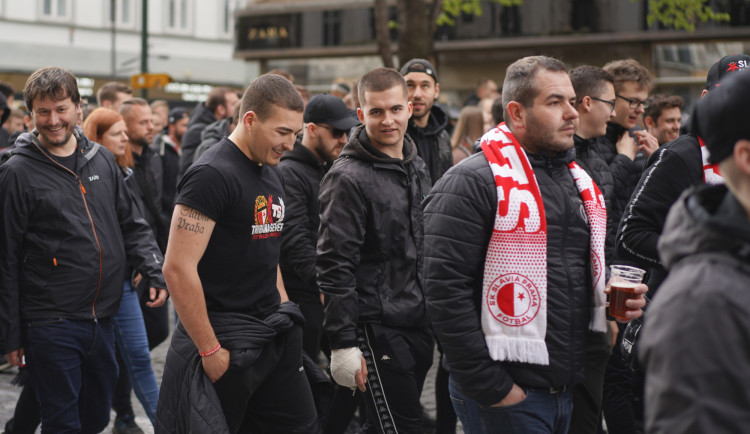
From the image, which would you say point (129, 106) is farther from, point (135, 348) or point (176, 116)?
point (176, 116)

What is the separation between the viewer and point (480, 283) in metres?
3.42

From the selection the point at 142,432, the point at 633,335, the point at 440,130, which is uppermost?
the point at 440,130

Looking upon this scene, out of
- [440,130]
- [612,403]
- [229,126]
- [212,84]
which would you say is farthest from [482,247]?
[212,84]

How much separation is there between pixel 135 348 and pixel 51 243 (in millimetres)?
1180

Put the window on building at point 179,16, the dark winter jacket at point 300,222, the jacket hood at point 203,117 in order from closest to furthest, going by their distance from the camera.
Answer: the dark winter jacket at point 300,222 → the jacket hood at point 203,117 → the window on building at point 179,16

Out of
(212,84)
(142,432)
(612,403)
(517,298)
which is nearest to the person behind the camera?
(517,298)

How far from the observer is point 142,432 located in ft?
19.8

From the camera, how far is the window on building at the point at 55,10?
129ft

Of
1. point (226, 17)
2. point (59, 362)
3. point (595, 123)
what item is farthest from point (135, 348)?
point (226, 17)

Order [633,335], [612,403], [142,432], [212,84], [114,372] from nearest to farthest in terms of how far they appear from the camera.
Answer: [633,335] < [114,372] < [612,403] < [142,432] < [212,84]

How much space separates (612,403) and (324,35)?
18421 millimetres

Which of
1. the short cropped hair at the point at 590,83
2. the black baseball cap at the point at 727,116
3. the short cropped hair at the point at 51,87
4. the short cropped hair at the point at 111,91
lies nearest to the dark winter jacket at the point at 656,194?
the short cropped hair at the point at 590,83

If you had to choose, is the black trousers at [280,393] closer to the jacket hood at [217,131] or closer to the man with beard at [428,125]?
the man with beard at [428,125]

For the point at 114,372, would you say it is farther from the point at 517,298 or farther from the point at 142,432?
the point at 517,298
